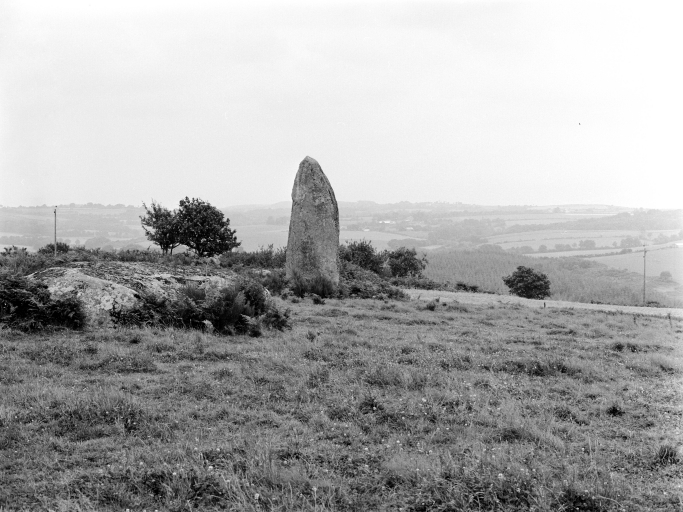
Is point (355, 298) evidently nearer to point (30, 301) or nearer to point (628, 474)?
point (30, 301)

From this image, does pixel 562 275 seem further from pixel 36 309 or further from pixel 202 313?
pixel 36 309

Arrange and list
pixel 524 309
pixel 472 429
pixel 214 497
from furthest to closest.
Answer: pixel 524 309 → pixel 472 429 → pixel 214 497

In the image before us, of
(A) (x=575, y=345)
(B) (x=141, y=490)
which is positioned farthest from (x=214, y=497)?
(A) (x=575, y=345)

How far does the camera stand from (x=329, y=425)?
19.1ft

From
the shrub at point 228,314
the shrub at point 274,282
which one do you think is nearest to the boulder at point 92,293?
the shrub at point 228,314

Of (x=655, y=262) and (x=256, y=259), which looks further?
(x=655, y=262)

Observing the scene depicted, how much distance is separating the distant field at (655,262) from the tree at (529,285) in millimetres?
13008

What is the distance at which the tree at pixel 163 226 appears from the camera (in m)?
27.1

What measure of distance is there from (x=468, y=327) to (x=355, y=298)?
6193mm

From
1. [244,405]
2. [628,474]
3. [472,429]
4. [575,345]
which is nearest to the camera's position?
[628,474]

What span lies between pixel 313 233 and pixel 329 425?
14.1 meters

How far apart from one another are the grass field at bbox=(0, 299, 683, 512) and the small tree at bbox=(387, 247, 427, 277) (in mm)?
21524

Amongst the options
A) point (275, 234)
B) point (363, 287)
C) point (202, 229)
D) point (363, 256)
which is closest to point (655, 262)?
point (363, 256)

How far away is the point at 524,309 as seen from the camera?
57.9 feet
